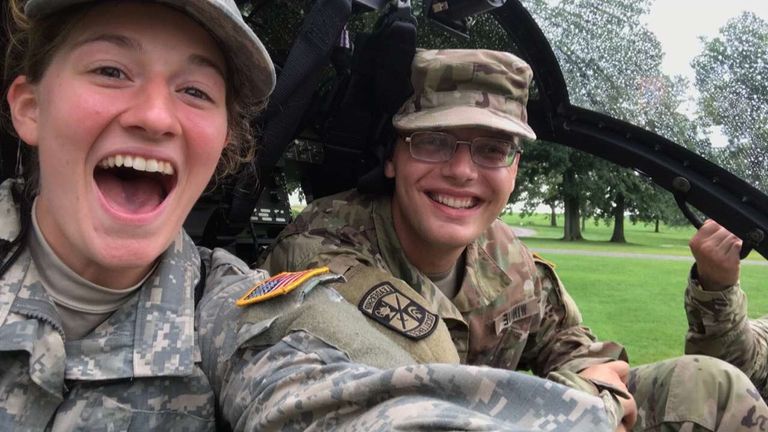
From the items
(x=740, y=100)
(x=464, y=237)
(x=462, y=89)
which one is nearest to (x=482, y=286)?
(x=464, y=237)

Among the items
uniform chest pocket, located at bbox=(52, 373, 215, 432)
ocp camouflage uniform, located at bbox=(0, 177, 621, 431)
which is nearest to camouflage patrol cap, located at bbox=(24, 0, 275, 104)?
ocp camouflage uniform, located at bbox=(0, 177, 621, 431)

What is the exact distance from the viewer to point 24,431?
3.29 feet

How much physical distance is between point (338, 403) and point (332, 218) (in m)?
1.19

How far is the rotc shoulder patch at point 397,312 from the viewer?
5.37ft

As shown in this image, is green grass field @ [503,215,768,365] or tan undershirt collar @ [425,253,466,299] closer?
tan undershirt collar @ [425,253,466,299]

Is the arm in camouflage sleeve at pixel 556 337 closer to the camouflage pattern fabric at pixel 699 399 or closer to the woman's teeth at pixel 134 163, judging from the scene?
the camouflage pattern fabric at pixel 699 399

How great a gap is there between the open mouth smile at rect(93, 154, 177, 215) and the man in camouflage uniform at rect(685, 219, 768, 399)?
1.67m

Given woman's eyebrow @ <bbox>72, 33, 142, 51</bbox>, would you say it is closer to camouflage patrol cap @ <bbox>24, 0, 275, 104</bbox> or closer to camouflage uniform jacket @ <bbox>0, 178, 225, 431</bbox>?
camouflage patrol cap @ <bbox>24, 0, 275, 104</bbox>

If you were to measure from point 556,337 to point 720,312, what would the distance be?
561mm

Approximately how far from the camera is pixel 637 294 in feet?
28.6

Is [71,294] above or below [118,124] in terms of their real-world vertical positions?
below

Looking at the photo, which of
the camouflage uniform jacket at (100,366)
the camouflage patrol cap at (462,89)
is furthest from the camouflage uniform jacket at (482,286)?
the camouflage uniform jacket at (100,366)

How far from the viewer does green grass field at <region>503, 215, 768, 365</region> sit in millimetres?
5930

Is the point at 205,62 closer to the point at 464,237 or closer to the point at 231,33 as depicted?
the point at 231,33
